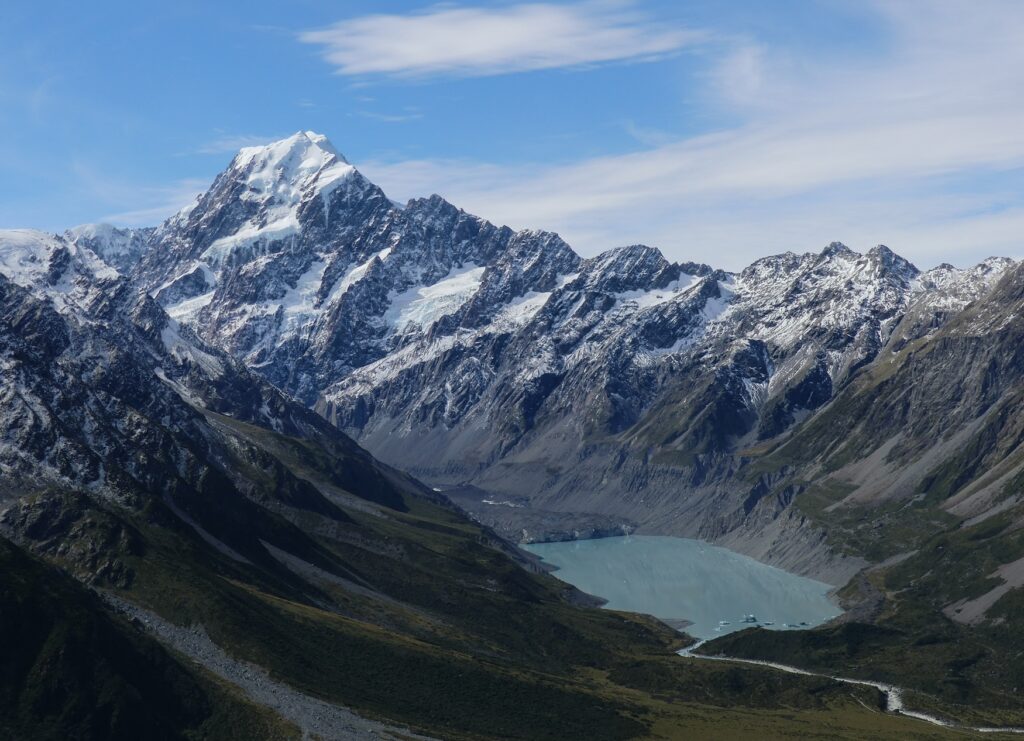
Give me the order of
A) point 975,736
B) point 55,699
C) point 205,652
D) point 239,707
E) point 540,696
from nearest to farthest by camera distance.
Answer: point 55,699
point 239,707
point 205,652
point 540,696
point 975,736

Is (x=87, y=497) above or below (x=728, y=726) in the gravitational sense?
above

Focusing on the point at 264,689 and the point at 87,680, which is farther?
the point at 264,689

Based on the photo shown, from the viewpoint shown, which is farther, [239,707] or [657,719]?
[657,719]

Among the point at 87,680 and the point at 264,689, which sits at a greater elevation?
the point at 87,680

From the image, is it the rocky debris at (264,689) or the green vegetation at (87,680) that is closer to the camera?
the green vegetation at (87,680)

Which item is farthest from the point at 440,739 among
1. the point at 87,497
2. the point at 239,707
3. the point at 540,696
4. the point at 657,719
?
the point at 87,497

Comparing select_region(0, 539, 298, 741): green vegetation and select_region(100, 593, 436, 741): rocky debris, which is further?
select_region(100, 593, 436, 741): rocky debris

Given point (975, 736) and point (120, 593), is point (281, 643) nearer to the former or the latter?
point (120, 593)

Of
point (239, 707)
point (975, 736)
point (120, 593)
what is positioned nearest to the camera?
point (239, 707)

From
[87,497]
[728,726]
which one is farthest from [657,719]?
Answer: [87,497]
